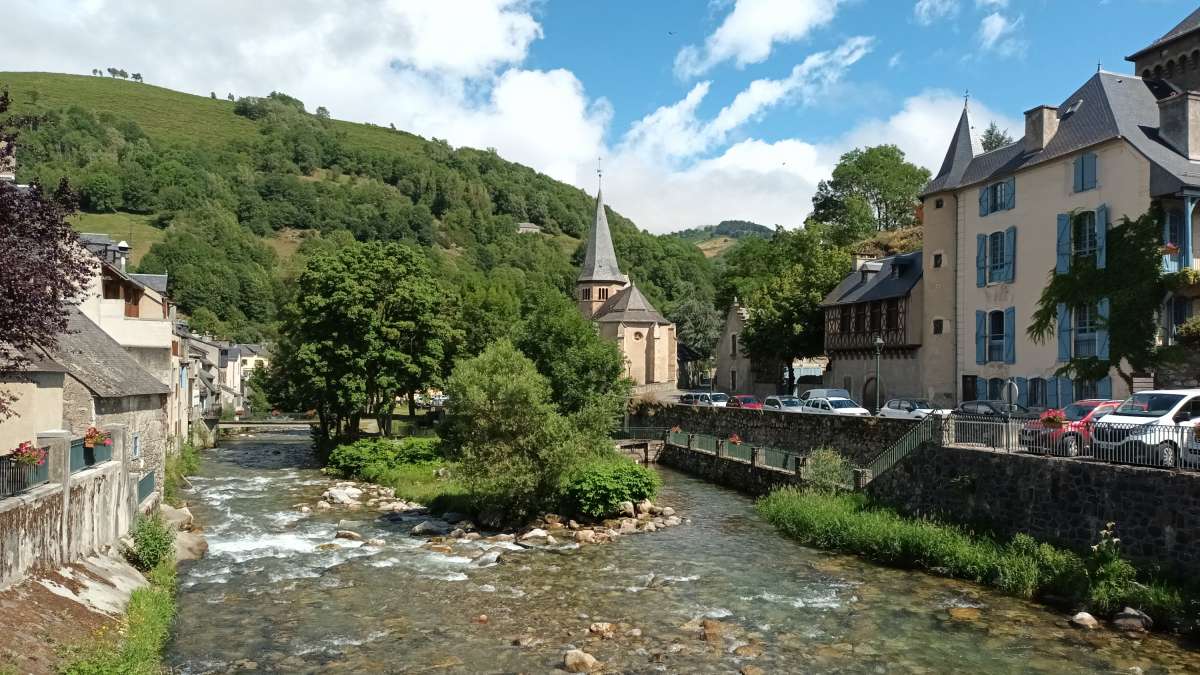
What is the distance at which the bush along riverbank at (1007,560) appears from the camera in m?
16.3

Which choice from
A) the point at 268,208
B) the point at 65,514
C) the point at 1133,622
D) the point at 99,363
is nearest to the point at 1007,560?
the point at 1133,622

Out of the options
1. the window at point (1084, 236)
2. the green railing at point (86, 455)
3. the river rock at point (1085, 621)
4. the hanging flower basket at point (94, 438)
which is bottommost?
the river rock at point (1085, 621)

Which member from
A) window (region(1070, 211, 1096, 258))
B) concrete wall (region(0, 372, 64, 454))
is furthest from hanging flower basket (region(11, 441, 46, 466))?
window (region(1070, 211, 1096, 258))

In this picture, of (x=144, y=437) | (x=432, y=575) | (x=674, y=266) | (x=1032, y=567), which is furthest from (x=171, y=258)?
(x=1032, y=567)

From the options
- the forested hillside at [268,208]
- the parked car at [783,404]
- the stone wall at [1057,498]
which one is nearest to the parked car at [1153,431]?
the stone wall at [1057,498]

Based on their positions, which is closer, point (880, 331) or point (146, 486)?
point (146, 486)

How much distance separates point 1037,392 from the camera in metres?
35.6

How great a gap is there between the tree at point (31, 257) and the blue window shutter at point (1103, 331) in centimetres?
3343

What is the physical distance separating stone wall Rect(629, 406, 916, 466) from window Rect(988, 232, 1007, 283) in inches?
421

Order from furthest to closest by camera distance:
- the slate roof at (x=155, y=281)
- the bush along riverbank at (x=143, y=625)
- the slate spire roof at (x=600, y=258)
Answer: the slate spire roof at (x=600, y=258)
the slate roof at (x=155, y=281)
the bush along riverbank at (x=143, y=625)

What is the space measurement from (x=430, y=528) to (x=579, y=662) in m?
14.0

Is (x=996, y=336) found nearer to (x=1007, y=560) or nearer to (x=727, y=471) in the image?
(x=727, y=471)

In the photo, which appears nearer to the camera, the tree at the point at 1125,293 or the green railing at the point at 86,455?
the green railing at the point at 86,455

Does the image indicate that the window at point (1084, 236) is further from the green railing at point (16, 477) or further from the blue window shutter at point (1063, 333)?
the green railing at point (16, 477)
